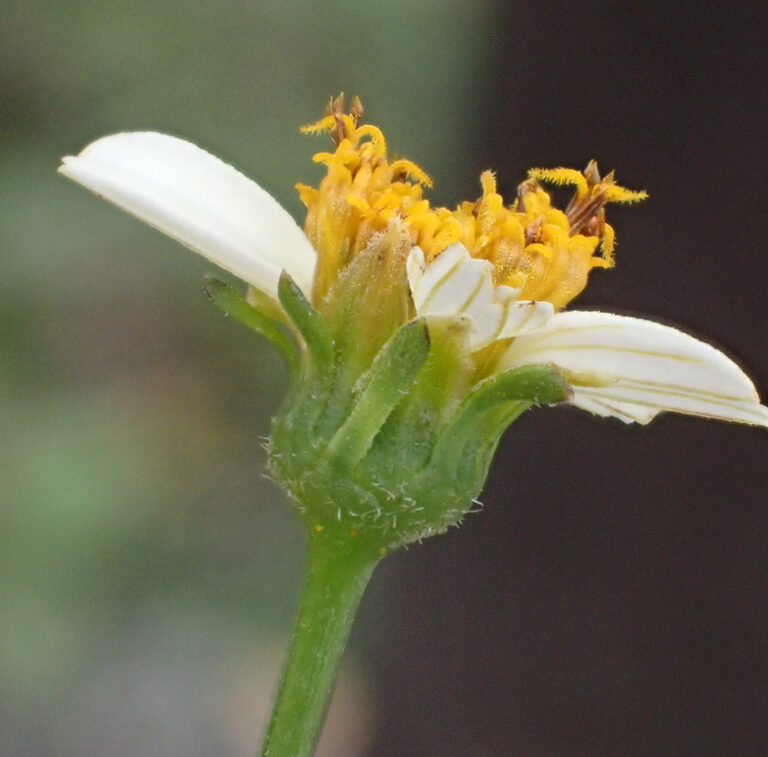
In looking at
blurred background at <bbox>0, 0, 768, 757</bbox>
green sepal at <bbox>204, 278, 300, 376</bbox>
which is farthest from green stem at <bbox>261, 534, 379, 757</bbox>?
blurred background at <bbox>0, 0, 768, 757</bbox>

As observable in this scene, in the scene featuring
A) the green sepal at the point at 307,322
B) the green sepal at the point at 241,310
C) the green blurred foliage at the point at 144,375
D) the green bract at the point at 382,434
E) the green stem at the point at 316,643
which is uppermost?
the green blurred foliage at the point at 144,375

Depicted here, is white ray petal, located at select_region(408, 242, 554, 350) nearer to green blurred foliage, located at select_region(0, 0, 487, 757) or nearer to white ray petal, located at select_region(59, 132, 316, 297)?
white ray petal, located at select_region(59, 132, 316, 297)

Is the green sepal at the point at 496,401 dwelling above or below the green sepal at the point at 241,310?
below

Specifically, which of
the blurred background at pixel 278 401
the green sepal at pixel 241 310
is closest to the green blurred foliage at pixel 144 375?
the blurred background at pixel 278 401

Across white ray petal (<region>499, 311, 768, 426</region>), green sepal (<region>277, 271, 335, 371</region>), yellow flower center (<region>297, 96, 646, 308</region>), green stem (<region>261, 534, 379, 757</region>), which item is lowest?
green stem (<region>261, 534, 379, 757</region>)

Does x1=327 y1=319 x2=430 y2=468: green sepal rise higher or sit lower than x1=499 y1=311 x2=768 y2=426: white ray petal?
lower

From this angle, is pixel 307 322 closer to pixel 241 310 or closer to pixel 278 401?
pixel 241 310

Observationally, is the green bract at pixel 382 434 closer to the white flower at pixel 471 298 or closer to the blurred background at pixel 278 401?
the white flower at pixel 471 298
